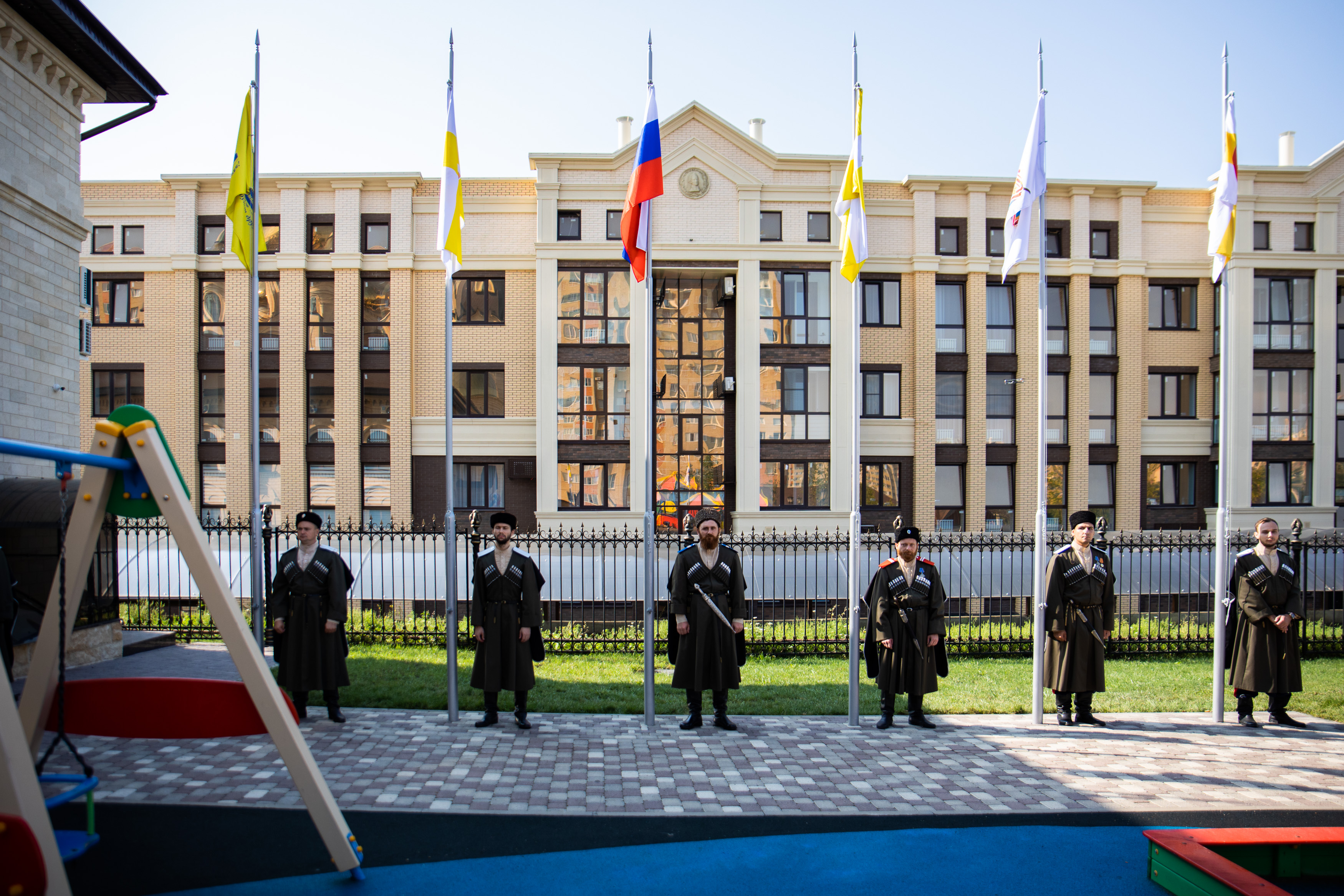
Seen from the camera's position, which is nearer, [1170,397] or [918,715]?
[918,715]

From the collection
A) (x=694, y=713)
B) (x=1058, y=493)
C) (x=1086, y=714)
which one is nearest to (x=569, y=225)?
(x=1058, y=493)

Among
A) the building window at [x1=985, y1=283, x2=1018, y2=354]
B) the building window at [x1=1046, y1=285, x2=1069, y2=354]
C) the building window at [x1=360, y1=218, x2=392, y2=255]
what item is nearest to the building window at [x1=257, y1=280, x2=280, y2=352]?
the building window at [x1=360, y1=218, x2=392, y2=255]

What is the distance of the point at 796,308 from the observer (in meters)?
26.0

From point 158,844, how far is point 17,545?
6.41 metres

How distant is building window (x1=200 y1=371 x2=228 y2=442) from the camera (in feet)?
87.3

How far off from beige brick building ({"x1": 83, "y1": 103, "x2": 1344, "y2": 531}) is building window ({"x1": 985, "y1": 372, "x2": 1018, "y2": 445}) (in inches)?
3.4

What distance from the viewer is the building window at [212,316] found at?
26.6 metres

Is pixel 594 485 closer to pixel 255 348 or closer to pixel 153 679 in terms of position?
pixel 255 348

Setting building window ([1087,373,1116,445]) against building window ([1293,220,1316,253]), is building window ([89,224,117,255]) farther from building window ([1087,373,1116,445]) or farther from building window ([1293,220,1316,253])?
building window ([1293,220,1316,253])

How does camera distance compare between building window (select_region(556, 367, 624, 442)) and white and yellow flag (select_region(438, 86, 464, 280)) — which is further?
building window (select_region(556, 367, 624, 442))

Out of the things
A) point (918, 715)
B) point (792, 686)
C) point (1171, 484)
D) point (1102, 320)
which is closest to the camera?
point (918, 715)

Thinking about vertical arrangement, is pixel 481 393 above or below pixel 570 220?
below

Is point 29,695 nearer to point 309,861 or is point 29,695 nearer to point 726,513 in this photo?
point 309,861

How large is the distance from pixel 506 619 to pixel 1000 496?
23.1 m
